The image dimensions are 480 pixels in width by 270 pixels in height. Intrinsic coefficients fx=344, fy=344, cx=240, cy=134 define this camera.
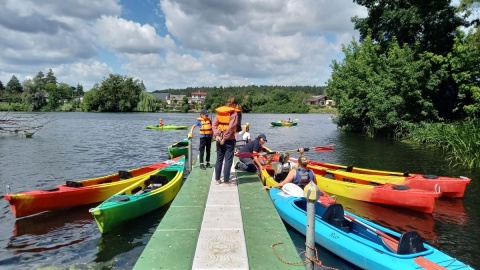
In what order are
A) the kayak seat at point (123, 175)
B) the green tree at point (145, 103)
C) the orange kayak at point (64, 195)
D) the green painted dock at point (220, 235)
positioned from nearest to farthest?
the green painted dock at point (220, 235) → the orange kayak at point (64, 195) → the kayak seat at point (123, 175) → the green tree at point (145, 103)

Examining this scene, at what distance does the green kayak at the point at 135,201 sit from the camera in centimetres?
707

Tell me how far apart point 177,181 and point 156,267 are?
224 inches

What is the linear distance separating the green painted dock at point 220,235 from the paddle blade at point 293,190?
2.02 feet

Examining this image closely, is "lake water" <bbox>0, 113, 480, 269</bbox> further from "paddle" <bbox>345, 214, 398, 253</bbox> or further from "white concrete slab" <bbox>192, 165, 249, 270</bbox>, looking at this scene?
"white concrete slab" <bbox>192, 165, 249, 270</bbox>

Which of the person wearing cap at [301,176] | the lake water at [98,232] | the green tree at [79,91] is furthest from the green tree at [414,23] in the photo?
the green tree at [79,91]

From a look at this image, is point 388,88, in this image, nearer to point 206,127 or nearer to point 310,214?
point 206,127

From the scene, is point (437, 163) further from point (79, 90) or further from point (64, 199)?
point (79, 90)

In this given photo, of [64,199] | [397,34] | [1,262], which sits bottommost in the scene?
[1,262]

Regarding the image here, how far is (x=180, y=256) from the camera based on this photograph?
4629mm

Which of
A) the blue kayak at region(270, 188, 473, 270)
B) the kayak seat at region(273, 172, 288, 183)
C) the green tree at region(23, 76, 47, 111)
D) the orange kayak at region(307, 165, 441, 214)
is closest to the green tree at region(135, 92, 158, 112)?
the green tree at region(23, 76, 47, 111)

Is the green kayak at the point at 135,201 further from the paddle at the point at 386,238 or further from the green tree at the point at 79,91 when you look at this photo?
the green tree at the point at 79,91

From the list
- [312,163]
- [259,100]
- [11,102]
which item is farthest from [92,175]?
[259,100]

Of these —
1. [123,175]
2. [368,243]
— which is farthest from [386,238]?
[123,175]

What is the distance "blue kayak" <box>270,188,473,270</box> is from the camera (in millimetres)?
4949
